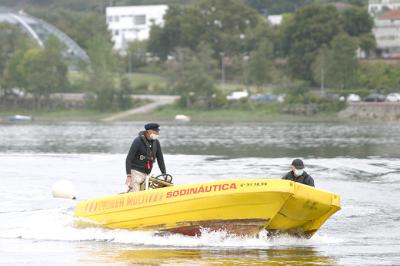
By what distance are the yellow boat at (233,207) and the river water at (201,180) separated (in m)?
0.27

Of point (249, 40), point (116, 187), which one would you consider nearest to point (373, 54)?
point (249, 40)

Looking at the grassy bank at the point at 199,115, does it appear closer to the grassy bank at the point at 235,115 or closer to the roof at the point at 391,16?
the grassy bank at the point at 235,115

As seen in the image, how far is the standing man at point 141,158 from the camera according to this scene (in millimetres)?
24797

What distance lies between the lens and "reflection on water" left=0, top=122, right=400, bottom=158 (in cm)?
5912

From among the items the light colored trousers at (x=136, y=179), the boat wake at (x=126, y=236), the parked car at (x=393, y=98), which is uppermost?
the light colored trousers at (x=136, y=179)

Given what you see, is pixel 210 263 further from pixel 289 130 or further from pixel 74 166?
pixel 289 130

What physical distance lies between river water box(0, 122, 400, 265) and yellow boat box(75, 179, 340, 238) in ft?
0.88

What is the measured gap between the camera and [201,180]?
4106 cm

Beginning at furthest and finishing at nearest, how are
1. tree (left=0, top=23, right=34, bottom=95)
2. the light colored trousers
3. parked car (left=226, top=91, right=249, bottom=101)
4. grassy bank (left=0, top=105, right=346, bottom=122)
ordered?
tree (left=0, top=23, right=34, bottom=95), parked car (left=226, top=91, right=249, bottom=101), grassy bank (left=0, top=105, right=346, bottom=122), the light colored trousers

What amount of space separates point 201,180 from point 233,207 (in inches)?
708

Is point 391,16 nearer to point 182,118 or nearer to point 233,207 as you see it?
point 182,118

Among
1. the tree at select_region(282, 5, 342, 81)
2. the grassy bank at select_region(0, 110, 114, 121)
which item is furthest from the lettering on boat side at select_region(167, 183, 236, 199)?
the tree at select_region(282, 5, 342, 81)

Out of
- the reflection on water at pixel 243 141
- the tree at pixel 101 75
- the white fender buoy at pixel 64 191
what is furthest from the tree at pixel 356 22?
the white fender buoy at pixel 64 191

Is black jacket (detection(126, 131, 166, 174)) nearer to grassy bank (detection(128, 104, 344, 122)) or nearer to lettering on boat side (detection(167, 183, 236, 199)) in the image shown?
lettering on boat side (detection(167, 183, 236, 199))
